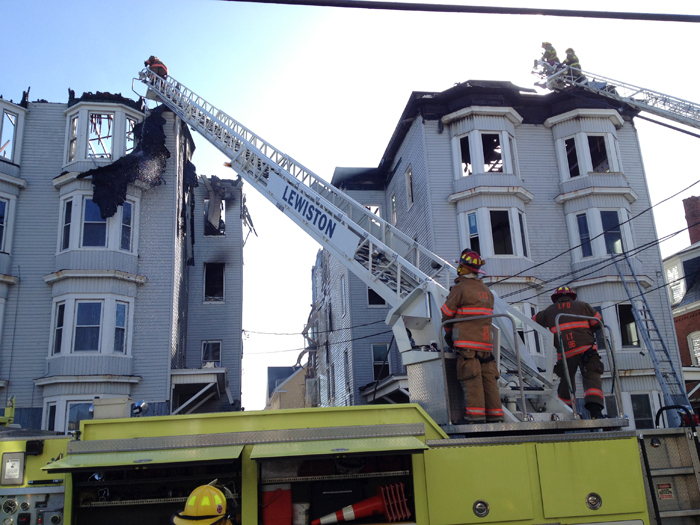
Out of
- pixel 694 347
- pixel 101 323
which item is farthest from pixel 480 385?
pixel 694 347

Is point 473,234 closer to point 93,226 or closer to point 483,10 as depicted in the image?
→ point 93,226

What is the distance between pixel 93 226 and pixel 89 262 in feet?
3.32

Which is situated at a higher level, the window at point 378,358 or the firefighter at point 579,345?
the window at point 378,358

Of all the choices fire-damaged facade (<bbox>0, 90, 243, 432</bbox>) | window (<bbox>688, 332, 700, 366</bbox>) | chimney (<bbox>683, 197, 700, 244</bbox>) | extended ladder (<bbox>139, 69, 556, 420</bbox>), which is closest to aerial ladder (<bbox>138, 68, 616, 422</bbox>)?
extended ladder (<bbox>139, 69, 556, 420</bbox>)

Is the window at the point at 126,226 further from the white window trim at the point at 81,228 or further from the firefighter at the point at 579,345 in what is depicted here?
the firefighter at the point at 579,345

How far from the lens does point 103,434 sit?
486cm

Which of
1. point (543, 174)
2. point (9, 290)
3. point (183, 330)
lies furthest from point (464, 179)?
point (9, 290)

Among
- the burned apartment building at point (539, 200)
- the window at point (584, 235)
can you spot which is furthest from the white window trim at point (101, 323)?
the window at point (584, 235)

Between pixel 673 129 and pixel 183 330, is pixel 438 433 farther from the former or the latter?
pixel 673 129

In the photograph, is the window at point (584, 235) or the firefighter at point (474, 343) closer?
the firefighter at point (474, 343)

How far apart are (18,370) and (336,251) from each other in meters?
8.76

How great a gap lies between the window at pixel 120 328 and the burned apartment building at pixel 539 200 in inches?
269

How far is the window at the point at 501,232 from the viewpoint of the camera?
18.7 meters

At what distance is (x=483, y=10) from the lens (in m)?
5.25
